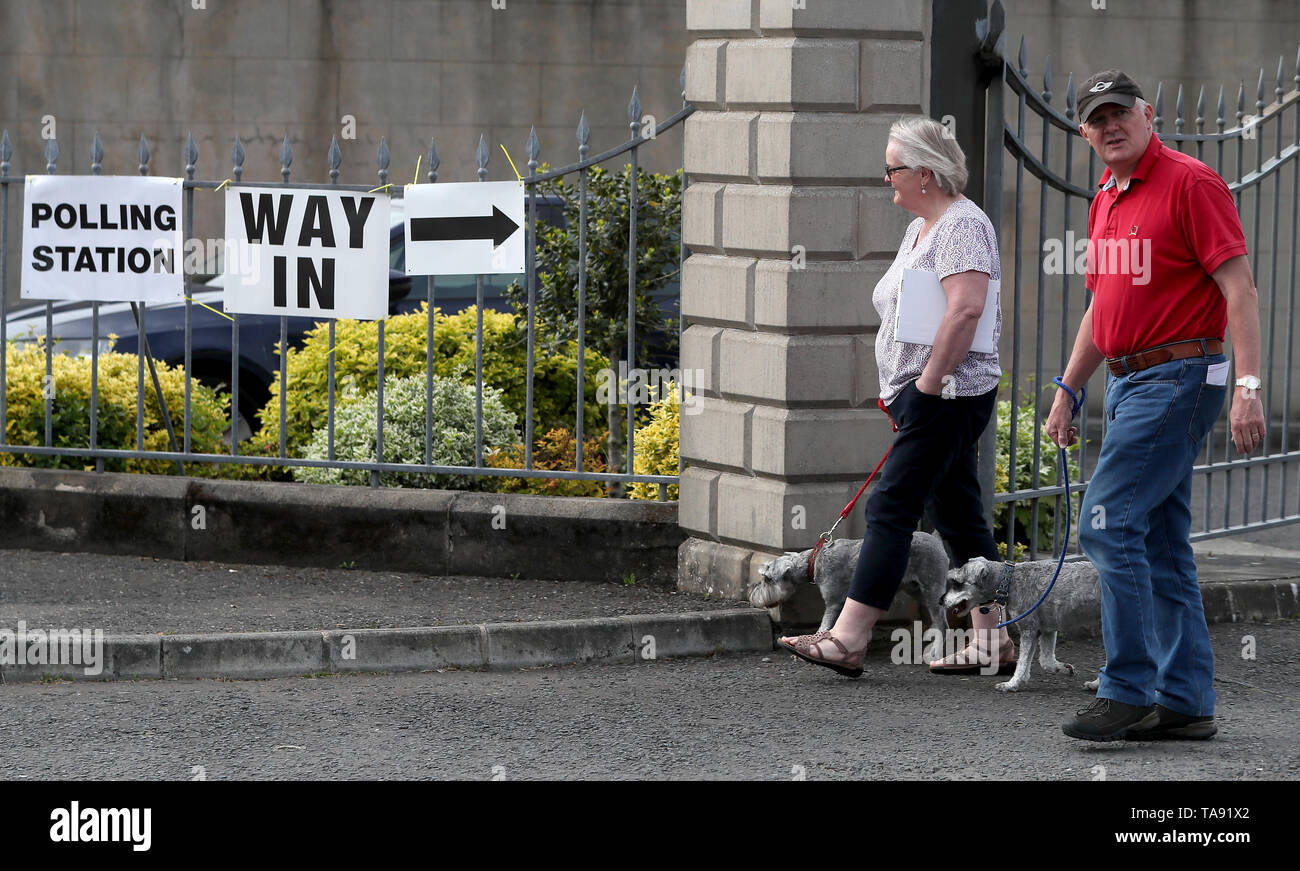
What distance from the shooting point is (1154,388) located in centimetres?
490

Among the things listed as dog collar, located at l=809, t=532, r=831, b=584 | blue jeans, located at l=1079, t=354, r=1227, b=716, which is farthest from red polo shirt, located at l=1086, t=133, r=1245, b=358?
dog collar, located at l=809, t=532, r=831, b=584

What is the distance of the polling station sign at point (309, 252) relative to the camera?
753cm

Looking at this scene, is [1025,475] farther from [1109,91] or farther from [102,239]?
[102,239]

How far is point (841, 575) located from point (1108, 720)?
1305 mm

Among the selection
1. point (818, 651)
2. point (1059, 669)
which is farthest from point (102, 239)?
point (1059, 669)

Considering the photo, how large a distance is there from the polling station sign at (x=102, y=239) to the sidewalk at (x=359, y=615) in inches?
50.3

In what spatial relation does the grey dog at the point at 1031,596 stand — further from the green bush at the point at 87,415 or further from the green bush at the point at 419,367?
the green bush at the point at 87,415

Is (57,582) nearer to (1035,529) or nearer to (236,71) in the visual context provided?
(1035,529)

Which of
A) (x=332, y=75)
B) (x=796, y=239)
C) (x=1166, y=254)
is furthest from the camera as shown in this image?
(x=332, y=75)

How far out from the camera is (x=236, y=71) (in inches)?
588

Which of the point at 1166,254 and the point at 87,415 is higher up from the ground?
the point at 1166,254

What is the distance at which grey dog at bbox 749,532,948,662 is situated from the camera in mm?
6086
